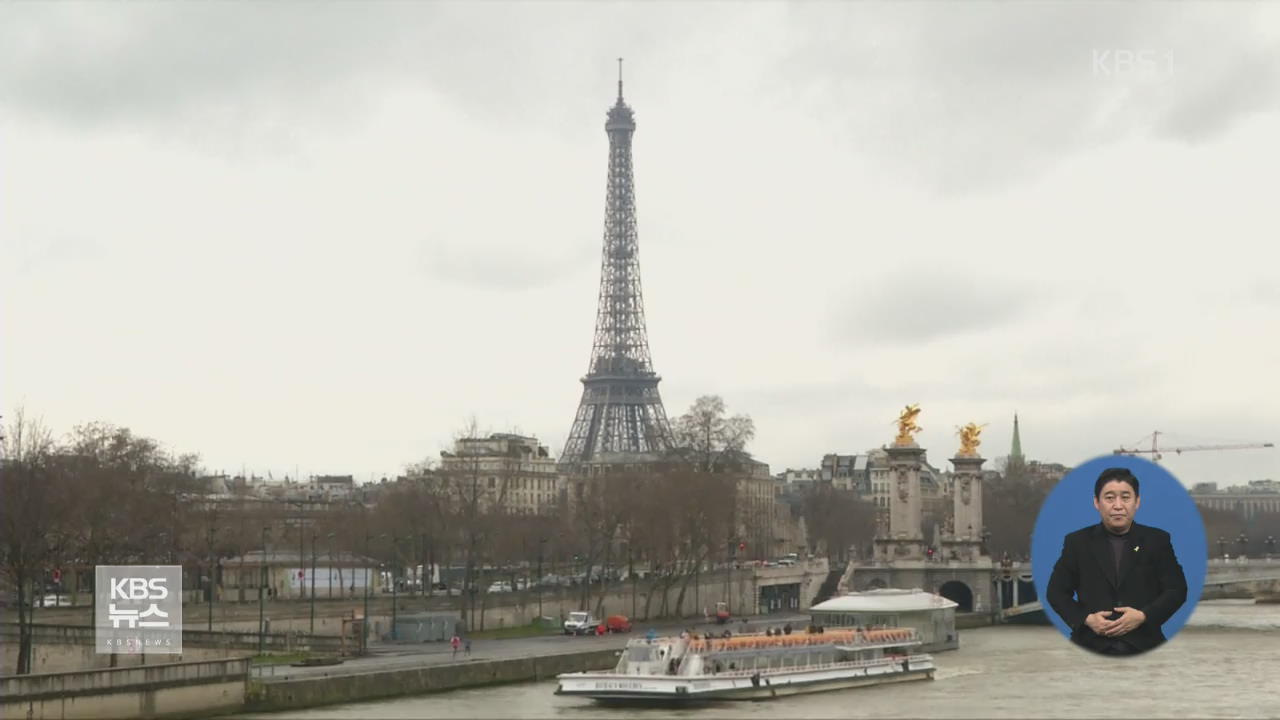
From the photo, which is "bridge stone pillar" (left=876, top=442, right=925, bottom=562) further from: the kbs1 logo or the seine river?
the kbs1 logo

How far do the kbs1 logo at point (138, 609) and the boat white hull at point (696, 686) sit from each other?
39.4 feet

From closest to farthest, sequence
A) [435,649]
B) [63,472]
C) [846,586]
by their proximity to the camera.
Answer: [435,649] → [63,472] → [846,586]

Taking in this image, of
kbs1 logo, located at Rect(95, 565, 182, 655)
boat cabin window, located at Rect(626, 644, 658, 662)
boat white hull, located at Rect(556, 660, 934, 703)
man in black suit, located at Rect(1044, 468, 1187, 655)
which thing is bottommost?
boat white hull, located at Rect(556, 660, 934, 703)

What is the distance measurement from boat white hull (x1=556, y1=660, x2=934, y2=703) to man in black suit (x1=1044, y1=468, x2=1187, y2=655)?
1650 inches

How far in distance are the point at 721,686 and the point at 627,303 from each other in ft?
393

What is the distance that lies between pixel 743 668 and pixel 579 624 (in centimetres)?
2059

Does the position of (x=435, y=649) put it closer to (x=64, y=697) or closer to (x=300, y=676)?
(x=300, y=676)

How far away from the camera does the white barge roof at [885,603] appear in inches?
2680

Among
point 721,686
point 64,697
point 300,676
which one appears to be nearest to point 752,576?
point 721,686

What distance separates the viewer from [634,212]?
559ft

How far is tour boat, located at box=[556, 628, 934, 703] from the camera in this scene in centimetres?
4728

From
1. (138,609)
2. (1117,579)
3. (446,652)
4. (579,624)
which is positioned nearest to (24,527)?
(138,609)

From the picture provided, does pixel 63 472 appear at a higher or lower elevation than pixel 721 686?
higher

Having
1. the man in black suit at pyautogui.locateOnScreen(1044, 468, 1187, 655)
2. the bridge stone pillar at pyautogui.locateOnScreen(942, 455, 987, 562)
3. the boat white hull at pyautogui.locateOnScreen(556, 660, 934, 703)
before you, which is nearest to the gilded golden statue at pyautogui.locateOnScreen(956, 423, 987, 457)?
the bridge stone pillar at pyautogui.locateOnScreen(942, 455, 987, 562)
